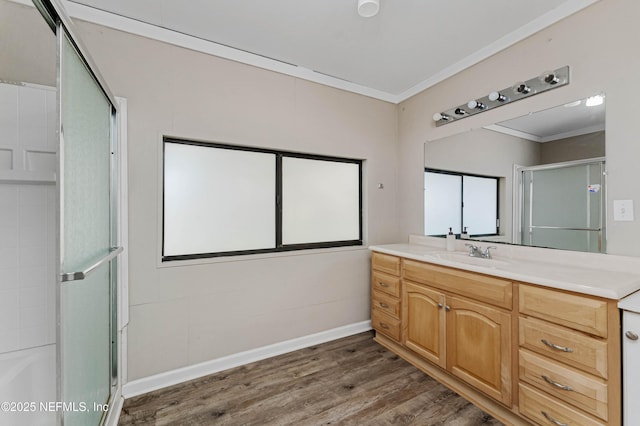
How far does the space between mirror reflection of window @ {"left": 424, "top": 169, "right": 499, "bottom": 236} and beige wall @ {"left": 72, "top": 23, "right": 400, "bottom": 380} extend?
564 millimetres

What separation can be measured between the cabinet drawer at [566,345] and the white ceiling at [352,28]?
1.97 meters

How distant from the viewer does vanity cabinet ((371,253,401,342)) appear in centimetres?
240

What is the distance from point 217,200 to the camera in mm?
2252

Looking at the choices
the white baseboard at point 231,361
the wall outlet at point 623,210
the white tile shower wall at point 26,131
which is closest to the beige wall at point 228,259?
the white baseboard at point 231,361

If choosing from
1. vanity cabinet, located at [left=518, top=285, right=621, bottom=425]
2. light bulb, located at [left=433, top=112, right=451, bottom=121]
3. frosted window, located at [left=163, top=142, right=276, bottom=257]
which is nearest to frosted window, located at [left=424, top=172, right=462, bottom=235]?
light bulb, located at [left=433, top=112, right=451, bottom=121]

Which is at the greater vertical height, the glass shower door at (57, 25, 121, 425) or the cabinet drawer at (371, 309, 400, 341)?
the glass shower door at (57, 25, 121, 425)

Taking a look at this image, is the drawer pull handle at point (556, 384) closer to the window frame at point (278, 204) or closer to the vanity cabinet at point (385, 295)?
the vanity cabinet at point (385, 295)

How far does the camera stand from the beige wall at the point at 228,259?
1924 mm

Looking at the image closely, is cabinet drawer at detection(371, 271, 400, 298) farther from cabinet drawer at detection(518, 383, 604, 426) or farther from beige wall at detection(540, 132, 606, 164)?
beige wall at detection(540, 132, 606, 164)

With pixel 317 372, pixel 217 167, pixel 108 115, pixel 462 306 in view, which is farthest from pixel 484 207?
pixel 108 115

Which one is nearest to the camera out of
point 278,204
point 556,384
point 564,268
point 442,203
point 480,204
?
point 556,384

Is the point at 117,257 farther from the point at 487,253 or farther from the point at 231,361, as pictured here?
the point at 487,253

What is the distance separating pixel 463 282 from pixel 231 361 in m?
1.87

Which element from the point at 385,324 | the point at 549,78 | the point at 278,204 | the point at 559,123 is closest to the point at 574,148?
the point at 559,123
